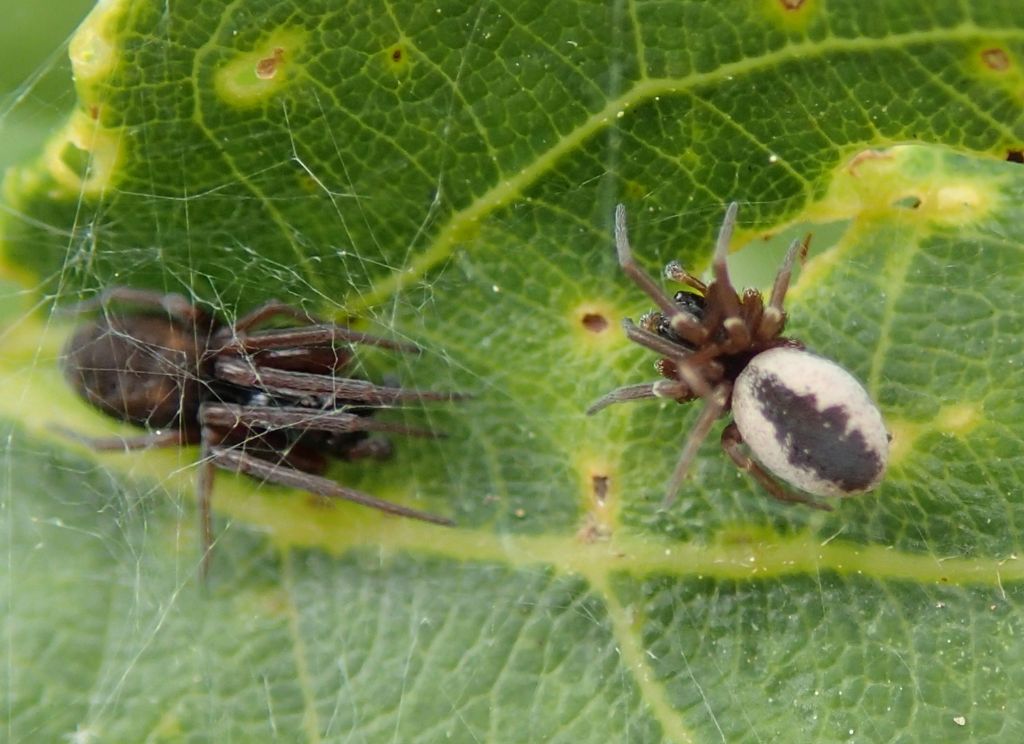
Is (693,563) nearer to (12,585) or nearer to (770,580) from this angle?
(770,580)

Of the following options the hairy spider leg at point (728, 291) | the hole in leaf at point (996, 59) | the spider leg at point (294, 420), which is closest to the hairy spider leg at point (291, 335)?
the spider leg at point (294, 420)

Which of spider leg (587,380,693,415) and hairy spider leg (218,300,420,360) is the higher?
hairy spider leg (218,300,420,360)

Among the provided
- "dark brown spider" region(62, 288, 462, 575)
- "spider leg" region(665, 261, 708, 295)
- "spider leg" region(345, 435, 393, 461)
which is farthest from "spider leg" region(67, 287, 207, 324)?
"spider leg" region(665, 261, 708, 295)

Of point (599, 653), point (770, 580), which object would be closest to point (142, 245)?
point (599, 653)

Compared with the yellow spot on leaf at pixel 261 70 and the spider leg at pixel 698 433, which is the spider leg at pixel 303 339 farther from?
the spider leg at pixel 698 433

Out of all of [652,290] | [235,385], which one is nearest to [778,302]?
[652,290]

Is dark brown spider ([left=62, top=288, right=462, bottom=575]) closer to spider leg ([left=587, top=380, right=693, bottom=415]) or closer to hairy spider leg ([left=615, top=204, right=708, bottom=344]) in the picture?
spider leg ([left=587, top=380, right=693, bottom=415])
